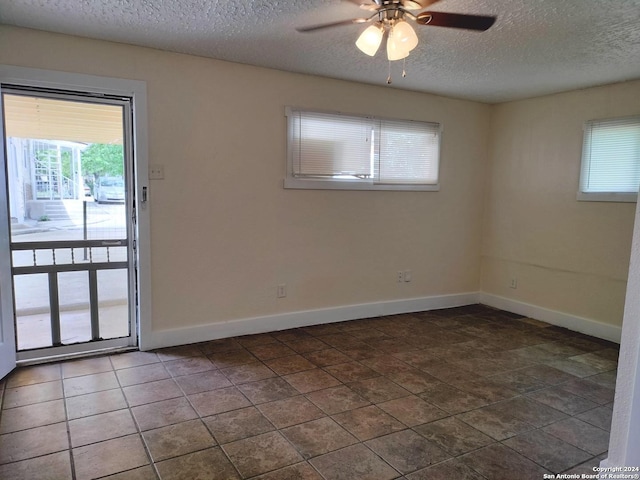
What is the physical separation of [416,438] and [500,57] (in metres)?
2.73

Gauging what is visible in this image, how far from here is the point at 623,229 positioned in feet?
12.4

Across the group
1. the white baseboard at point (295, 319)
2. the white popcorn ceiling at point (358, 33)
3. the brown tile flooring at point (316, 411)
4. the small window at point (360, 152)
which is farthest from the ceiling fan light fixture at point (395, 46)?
the white baseboard at point (295, 319)

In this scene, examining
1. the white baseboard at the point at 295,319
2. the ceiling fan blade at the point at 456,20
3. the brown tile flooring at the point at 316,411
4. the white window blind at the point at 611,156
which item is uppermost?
the ceiling fan blade at the point at 456,20

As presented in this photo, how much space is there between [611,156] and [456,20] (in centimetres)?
257

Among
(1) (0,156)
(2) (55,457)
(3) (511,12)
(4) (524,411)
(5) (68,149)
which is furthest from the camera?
(5) (68,149)

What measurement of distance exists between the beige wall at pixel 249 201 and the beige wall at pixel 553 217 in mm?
616

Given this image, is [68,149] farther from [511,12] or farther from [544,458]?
[544,458]

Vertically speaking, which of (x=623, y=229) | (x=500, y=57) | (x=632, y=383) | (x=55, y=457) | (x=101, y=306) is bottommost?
(x=55, y=457)

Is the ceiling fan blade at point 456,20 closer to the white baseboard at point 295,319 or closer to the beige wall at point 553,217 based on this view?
the beige wall at point 553,217

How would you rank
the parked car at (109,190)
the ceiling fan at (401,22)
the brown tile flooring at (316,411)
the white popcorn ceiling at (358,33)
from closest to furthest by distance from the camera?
the brown tile flooring at (316,411) → the ceiling fan at (401,22) → the white popcorn ceiling at (358,33) → the parked car at (109,190)

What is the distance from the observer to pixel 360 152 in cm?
426

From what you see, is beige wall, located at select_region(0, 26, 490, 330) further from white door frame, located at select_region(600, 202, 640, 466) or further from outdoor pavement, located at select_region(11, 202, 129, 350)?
white door frame, located at select_region(600, 202, 640, 466)

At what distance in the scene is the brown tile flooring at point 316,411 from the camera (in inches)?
80.7

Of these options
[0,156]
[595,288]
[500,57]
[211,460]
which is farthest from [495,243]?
[0,156]
